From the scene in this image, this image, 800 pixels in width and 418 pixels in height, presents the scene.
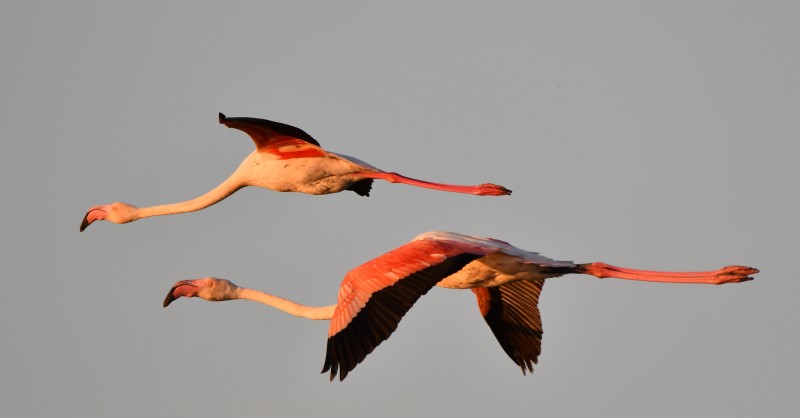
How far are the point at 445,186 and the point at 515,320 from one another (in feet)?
7.69

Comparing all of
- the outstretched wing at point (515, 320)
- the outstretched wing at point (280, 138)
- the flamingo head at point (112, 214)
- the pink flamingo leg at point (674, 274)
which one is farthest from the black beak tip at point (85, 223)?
the pink flamingo leg at point (674, 274)

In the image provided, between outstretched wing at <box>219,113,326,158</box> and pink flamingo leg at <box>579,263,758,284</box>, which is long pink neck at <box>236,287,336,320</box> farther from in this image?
pink flamingo leg at <box>579,263,758,284</box>

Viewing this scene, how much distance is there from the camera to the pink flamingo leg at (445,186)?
74.1 feet

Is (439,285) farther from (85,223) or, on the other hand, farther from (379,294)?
(85,223)

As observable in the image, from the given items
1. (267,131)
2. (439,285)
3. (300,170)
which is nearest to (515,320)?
(439,285)

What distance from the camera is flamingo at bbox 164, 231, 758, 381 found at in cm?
1984

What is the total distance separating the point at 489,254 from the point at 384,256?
2.15 meters

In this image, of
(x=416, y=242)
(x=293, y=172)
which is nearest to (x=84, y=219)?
(x=293, y=172)

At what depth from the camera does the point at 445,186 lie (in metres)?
23.1

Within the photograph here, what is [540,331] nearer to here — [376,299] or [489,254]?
[489,254]

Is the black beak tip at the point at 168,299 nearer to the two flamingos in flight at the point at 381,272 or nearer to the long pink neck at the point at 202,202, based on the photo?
the two flamingos in flight at the point at 381,272

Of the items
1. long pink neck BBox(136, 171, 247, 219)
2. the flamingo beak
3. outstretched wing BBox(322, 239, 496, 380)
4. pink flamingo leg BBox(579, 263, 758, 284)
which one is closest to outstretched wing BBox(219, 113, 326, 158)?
long pink neck BBox(136, 171, 247, 219)

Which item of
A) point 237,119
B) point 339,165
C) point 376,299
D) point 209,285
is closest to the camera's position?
point 376,299

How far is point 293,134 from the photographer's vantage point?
2233 cm
